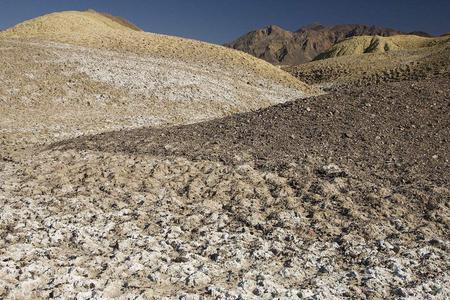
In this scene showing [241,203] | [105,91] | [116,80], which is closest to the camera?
[241,203]

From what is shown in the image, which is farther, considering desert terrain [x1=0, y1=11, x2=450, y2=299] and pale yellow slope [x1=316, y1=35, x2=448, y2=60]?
pale yellow slope [x1=316, y1=35, x2=448, y2=60]

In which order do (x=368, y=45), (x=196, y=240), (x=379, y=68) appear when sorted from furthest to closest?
1. (x=368, y=45)
2. (x=379, y=68)
3. (x=196, y=240)

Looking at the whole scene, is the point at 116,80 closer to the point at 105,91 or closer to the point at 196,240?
the point at 105,91

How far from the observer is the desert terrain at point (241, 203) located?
9.41 metres

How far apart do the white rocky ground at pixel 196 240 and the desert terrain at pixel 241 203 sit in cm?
4

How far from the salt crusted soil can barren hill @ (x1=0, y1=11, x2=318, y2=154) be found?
9.58 meters

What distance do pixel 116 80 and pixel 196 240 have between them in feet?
87.4

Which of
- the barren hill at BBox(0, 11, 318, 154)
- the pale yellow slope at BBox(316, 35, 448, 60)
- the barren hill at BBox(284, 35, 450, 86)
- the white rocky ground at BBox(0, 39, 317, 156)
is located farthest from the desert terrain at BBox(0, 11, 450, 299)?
the pale yellow slope at BBox(316, 35, 448, 60)

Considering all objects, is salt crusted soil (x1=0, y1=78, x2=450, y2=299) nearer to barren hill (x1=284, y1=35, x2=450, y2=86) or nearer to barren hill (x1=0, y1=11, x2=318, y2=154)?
barren hill (x1=0, y1=11, x2=318, y2=154)

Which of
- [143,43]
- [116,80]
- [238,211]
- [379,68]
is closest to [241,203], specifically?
[238,211]

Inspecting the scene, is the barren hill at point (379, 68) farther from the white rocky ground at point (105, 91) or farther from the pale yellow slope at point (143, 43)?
the white rocky ground at point (105, 91)

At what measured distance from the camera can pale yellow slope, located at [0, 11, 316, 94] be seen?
157 ft

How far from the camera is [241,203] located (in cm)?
1288

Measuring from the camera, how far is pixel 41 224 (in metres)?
11.2
